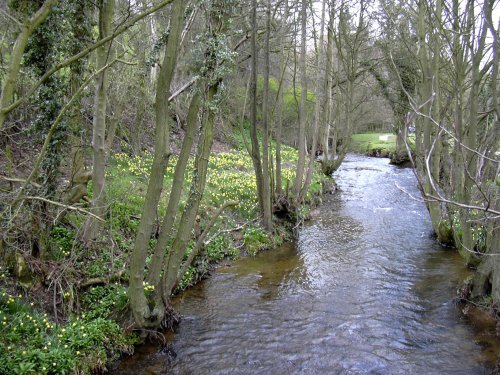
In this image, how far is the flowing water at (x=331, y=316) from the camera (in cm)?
610

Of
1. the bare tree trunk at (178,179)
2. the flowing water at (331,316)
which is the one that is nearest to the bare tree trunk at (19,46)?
the flowing water at (331,316)

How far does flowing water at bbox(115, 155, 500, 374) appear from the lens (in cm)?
610

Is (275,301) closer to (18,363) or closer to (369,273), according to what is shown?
(369,273)

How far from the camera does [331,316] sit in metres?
7.50

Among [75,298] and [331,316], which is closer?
[75,298]

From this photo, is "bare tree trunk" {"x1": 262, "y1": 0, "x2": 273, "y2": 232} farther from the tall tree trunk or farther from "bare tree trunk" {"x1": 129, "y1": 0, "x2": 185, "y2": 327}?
"bare tree trunk" {"x1": 129, "y1": 0, "x2": 185, "y2": 327}

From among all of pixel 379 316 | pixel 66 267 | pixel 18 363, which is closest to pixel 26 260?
pixel 66 267

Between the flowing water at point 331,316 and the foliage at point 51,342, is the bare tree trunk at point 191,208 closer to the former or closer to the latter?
the flowing water at point 331,316

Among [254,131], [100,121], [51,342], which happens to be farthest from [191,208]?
[254,131]

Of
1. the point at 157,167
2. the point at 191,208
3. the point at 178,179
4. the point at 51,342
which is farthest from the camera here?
the point at 191,208

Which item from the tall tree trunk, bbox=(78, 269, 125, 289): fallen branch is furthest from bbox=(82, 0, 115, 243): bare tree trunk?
the tall tree trunk

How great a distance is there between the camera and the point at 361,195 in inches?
721

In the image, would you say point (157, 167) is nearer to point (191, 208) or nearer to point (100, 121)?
point (191, 208)

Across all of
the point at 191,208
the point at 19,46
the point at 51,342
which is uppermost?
the point at 19,46
